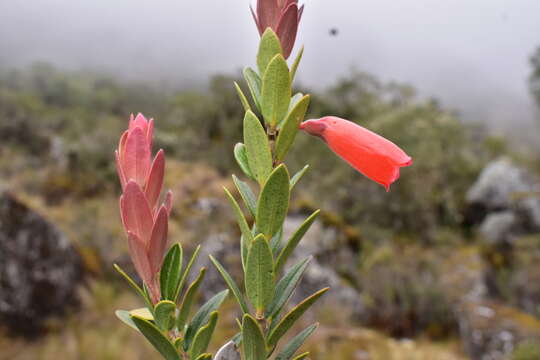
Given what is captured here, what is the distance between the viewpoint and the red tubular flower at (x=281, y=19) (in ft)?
1.21

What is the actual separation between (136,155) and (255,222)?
118 millimetres

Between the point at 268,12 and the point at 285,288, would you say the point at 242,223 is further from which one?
the point at 268,12

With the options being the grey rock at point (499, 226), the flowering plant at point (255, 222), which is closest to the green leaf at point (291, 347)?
the flowering plant at point (255, 222)

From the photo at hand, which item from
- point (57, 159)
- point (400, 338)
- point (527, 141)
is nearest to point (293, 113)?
point (400, 338)

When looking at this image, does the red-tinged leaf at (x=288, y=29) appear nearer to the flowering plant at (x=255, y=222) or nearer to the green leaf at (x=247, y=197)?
the flowering plant at (x=255, y=222)

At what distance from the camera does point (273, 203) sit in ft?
1.14

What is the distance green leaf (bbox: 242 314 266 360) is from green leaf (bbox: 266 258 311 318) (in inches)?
1.6

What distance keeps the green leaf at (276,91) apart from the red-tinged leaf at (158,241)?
13cm

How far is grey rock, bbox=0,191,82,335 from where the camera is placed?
3281 millimetres

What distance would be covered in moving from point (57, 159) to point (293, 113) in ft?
36.5

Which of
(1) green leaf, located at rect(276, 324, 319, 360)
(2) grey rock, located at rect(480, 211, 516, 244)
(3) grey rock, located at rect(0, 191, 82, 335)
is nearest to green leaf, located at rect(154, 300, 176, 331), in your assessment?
(1) green leaf, located at rect(276, 324, 319, 360)

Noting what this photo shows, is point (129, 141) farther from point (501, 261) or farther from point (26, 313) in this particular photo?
point (501, 261)

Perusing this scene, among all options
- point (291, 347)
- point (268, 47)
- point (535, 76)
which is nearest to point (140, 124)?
point (268, 47)

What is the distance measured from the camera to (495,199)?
10.2 m
